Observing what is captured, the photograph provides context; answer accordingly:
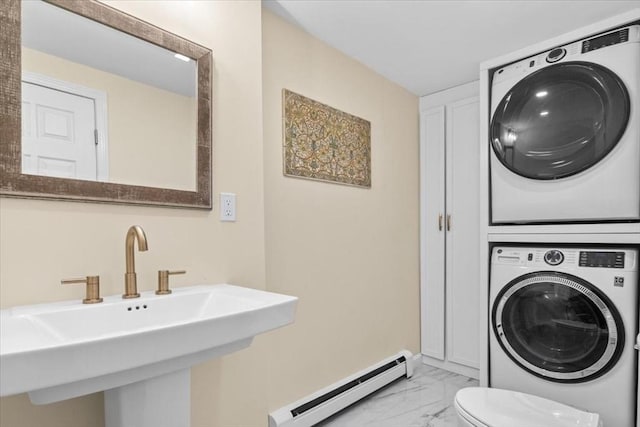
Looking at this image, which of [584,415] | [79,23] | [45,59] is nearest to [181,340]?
[45,59]

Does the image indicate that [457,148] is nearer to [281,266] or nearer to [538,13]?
[538,13]

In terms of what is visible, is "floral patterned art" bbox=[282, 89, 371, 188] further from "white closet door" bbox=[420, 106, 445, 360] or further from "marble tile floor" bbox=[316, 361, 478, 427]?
"marble tile floor" bbox=[316, 361, 478, 427]

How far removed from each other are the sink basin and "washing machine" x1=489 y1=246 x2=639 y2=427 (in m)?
1.46

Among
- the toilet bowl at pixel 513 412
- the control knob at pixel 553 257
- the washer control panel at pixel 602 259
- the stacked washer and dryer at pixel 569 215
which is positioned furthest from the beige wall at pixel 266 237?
the washer control panel at pixel 602 259

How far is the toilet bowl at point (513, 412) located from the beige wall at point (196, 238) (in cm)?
91

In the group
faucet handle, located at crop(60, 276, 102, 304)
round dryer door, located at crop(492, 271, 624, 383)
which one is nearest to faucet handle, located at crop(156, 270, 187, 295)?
faucet handle, located at crop(60, 276, 102, 304)

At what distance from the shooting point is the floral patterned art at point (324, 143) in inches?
75.3

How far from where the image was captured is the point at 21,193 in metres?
Answer: 1.01

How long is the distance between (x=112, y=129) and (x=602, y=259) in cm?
220

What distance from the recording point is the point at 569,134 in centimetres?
178

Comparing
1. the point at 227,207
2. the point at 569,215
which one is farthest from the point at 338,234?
the point at 569,215

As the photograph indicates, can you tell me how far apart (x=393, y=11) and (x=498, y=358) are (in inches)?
78.3

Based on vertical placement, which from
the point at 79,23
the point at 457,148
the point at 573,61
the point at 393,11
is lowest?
the point at 457,148

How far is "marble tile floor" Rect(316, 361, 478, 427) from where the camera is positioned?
1968 millimetres
